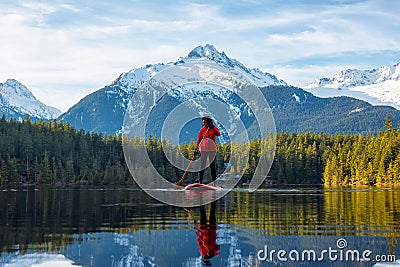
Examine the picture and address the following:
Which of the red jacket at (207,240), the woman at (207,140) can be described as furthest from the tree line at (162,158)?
the red jacket at (207,240)

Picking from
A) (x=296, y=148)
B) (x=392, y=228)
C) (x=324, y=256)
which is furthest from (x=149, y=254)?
(x=296, y=148)

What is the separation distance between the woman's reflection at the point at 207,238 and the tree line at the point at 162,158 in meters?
95.3

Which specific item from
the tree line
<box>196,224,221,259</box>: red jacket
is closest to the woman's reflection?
<box>196,224,221,259</box>: red jacket

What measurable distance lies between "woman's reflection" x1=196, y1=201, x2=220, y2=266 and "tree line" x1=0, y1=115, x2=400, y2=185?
9527cm

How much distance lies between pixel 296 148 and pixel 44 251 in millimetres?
A: 159818

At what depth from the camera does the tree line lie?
129125 mm

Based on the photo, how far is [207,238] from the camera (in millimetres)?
19578

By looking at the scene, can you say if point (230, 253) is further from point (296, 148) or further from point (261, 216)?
point (296, 148)

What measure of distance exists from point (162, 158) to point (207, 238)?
147745 mm

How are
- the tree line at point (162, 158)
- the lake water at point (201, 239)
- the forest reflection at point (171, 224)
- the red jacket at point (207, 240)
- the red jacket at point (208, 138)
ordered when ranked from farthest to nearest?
1. the tree line at point (162, 158)
2. the red jacket at point (208, 138)
3. the forest reflection at point (171, 224)
4. the red jacket at point (207, 240)
5. the lake water at point (201, 239)

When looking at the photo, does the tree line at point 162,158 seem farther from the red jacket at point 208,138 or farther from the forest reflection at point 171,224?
the forest reflection at point 171,224

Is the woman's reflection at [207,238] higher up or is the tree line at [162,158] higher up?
the tree line at [162,158]

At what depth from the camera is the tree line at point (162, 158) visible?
129125mm

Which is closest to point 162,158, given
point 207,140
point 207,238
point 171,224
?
point 207,140
